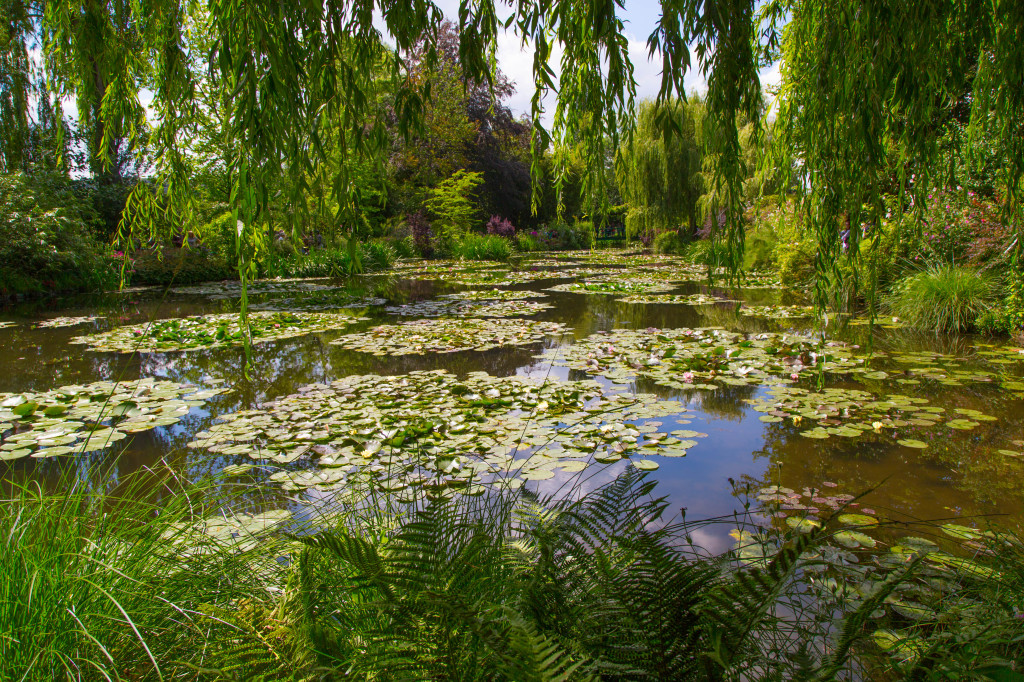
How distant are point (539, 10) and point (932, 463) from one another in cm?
288

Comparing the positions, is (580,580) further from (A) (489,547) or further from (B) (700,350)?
(B) (700,350)

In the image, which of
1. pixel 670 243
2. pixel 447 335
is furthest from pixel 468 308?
pixel 670 243

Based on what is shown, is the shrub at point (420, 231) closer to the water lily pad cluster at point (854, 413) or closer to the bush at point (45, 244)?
the bush at point (45, 244)

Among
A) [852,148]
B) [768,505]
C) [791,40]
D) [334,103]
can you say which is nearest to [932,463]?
[768,505]

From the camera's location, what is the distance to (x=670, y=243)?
70.9 feet

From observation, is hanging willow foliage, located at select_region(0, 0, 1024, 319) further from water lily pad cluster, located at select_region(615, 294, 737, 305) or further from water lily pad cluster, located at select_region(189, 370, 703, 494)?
water lily pad cluster, located at select_region(615, 294, 737, 305)

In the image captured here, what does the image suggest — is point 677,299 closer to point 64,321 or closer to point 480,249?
point 64,321

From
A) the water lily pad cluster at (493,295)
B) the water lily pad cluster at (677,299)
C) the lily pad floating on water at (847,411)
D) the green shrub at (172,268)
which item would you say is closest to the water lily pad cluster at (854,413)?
the lily pad floating on water at (847,411)

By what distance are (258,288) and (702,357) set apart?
10.3m

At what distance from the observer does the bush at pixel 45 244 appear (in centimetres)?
920

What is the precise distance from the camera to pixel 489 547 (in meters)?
1.50

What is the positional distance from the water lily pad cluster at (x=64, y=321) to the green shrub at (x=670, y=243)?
59.6ft

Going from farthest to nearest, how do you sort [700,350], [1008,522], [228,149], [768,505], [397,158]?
[397,158]
[700,350]
[768,505]
[1008,522]
[228,149]

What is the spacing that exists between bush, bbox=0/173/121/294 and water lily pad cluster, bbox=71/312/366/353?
4.17 m
